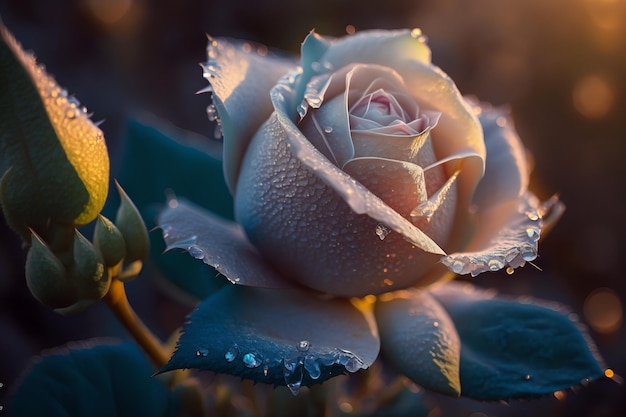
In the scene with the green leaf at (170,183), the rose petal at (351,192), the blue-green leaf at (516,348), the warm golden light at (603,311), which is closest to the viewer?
the rose petal at (351,192)

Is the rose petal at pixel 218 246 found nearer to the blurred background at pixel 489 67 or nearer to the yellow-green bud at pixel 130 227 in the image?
the yellow-green bud at pixel 130 227

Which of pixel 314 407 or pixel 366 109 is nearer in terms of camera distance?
pixel 366 109

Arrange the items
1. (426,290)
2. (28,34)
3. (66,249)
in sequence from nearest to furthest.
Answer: (66,249), (426,290), (28,34)

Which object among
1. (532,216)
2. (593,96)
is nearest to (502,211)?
Result: (532,216)

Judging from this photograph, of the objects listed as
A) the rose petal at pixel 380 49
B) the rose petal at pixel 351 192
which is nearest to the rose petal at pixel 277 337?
the rose petal at pixel 351 192

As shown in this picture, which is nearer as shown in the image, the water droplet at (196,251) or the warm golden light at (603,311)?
the water droplet at (196,251)

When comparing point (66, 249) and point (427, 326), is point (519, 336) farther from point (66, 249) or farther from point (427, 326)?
point (66, 249)

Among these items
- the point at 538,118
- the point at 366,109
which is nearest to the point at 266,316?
the point at 366,109
